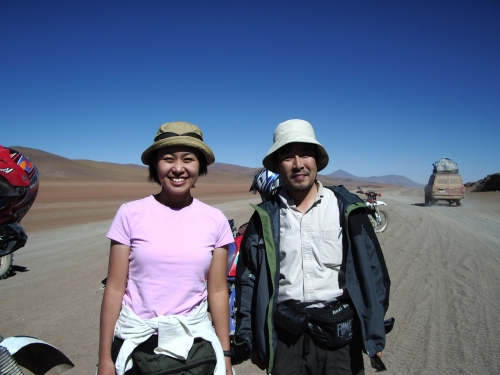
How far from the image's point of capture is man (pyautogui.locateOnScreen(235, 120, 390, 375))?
2.04 m

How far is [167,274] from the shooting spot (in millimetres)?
1808

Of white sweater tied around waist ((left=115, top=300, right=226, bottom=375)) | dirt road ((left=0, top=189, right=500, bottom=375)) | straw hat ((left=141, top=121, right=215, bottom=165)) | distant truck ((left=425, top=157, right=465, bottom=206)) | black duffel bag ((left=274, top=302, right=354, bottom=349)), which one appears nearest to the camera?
white sweater tied around waist ((left=115, top=300, right=226, bottom=375))

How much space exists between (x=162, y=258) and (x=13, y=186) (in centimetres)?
222

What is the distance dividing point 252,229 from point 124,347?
3.02 feet

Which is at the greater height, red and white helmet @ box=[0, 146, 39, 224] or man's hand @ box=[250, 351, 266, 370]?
red and white helmet @ box=[0, 146, 39, 224]

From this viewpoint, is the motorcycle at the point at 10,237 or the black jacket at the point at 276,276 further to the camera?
the motorcycle at the point at 10,237

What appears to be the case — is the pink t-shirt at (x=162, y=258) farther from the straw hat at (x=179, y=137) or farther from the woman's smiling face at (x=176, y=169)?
the straw hat at (x=179, y=137)

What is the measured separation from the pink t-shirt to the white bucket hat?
707 mm

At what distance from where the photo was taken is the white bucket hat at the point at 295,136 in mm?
2199

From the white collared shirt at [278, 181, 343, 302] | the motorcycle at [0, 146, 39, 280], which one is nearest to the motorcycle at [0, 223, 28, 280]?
the motorcycle at [0, 146, 39, 280]

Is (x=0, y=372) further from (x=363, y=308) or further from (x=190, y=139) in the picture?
(x=363, y=308)

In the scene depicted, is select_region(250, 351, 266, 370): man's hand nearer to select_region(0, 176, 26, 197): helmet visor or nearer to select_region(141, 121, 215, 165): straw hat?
select_region(141, 121, 215, 165): straw hat

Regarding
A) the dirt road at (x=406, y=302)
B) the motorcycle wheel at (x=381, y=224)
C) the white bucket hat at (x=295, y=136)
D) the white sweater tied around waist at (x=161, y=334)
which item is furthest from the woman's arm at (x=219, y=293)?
the motorcycle wheel at (x=381, y=224)

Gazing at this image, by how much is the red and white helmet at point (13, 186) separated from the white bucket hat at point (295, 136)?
Answer: 2.22 meters
